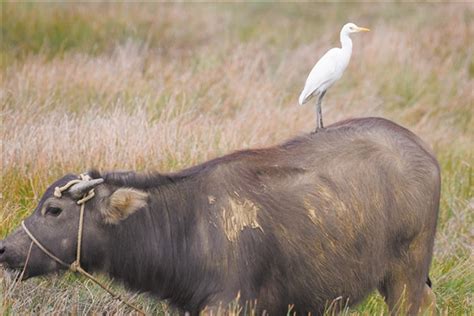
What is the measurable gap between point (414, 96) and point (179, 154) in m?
5.34

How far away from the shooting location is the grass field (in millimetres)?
8266

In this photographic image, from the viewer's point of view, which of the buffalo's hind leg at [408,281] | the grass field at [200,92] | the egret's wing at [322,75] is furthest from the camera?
the grass field at [200,92]

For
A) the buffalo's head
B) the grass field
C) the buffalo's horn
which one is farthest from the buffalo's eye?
the grass field

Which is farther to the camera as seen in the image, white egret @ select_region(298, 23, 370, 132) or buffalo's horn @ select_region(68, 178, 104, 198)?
white egret @ select_region(298, 23, 370, 132)

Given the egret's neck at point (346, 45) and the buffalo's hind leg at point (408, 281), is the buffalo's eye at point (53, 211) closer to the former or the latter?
the buffalo's hind leg at point (408, 281)

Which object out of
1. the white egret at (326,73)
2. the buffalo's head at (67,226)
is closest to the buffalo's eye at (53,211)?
the buffalo's head at (67,226)

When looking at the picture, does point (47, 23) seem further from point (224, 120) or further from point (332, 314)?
point (332, 314)

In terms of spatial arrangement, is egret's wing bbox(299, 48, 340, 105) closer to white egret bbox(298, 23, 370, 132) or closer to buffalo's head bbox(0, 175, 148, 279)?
white egret bbox(298, 23, 370, 132)

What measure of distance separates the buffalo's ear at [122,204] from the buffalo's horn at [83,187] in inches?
4.8

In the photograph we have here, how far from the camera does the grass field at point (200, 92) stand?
8.27 m

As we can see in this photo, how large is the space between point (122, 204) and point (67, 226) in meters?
0.34

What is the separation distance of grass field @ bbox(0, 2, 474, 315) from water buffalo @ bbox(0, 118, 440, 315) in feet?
1.57

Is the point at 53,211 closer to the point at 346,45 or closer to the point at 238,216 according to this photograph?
the point at 238,216

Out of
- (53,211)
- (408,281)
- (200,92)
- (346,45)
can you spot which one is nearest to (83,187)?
(53,211)
